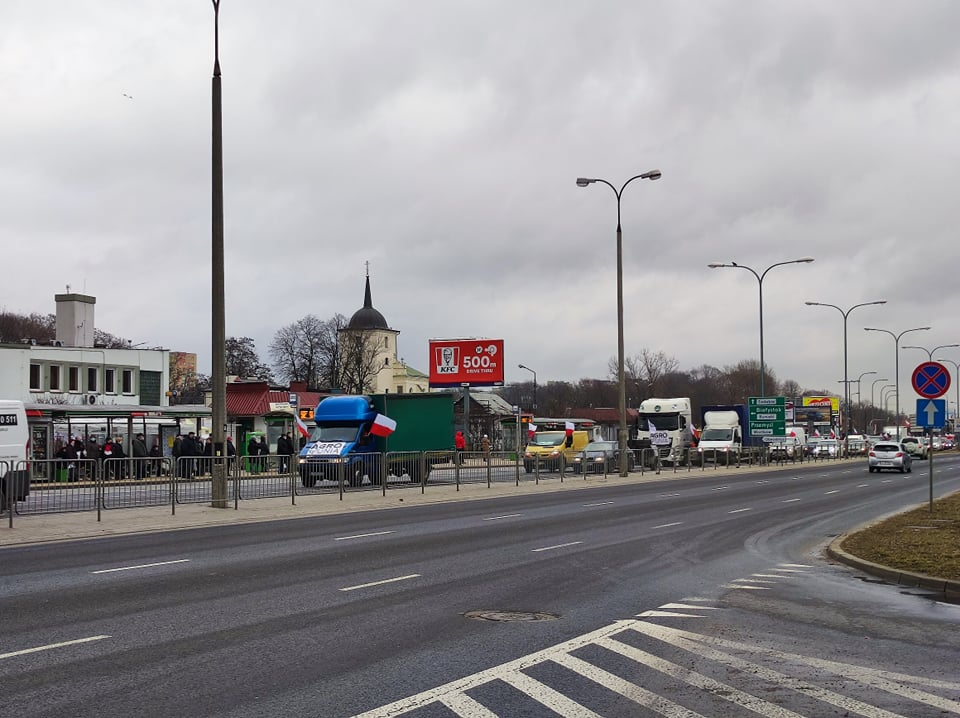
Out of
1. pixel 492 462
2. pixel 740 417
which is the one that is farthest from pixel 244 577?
pixel 740 417

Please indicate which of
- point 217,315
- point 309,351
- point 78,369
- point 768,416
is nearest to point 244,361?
point 309,351

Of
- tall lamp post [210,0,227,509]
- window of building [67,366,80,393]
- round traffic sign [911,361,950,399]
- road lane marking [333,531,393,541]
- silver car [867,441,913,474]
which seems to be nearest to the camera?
road lane marking [333,531,393,541]

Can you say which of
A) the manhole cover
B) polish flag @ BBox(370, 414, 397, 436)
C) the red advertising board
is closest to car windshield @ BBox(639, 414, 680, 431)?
the red advertising board

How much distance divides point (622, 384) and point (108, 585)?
3191 cm

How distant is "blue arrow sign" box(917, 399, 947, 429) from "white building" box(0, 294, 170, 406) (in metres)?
48.0

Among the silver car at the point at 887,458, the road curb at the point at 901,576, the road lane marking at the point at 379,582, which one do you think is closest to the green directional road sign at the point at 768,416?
the silver car at the point at 887,458

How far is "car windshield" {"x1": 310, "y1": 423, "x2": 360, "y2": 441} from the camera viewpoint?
33.4m

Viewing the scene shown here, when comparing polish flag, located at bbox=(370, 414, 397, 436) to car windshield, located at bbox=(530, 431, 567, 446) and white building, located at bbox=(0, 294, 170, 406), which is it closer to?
car windshield, located at bbox=(530, 431, 567, 446)

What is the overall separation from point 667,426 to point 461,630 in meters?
47.7

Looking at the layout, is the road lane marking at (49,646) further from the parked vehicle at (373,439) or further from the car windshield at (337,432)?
the car windshield at (337,432)

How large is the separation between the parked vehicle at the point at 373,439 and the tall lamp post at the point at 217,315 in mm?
4678

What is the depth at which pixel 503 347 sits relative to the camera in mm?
57469

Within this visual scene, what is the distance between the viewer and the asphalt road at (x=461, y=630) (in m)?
6.58

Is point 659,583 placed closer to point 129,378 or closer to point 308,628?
point 308,628
